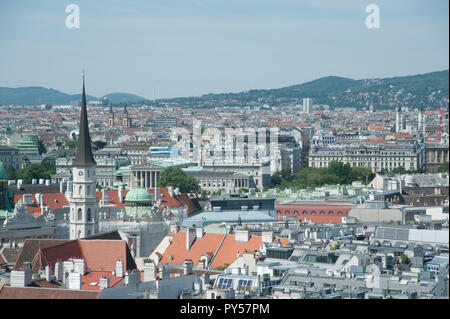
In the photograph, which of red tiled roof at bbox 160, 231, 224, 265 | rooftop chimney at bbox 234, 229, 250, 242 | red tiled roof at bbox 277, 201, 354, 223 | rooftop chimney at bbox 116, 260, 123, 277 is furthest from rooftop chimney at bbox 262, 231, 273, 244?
red tiled roof at bbox 277, 201, 354, 223

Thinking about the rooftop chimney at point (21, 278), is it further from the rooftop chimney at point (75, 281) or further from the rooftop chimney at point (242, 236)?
the rooftop chimney at point (242, 236)

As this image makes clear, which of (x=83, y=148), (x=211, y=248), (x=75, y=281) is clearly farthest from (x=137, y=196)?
(x=75, y=281)

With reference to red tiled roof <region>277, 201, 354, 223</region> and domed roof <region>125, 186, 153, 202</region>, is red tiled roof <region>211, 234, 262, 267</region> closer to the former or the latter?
domed roof <region>125, 186, 153, 202</region>

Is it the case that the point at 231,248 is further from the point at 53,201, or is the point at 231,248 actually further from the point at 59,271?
the point at 53,201
